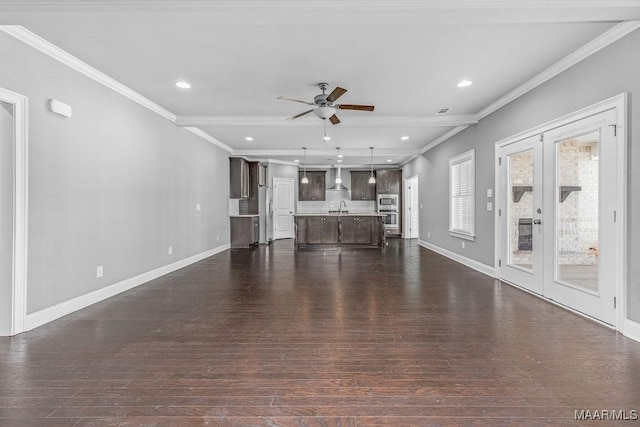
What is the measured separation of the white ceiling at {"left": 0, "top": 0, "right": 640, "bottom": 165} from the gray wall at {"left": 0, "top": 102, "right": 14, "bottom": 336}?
0.93 metres

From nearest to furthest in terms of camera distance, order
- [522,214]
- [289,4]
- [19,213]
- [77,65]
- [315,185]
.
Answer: [289,4], [19,213], [77,65], [522,214], [315,185]

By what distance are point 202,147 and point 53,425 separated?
582 cm

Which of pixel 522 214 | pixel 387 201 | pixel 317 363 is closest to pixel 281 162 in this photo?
pixel 387 201

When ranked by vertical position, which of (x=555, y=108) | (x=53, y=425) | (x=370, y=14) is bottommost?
(x=53, y=425)

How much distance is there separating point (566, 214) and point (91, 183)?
17.9 ft

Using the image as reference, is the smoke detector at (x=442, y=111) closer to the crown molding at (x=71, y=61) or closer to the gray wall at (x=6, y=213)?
the crown molding at (x=71, y=61)

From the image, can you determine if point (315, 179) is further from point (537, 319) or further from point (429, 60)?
point (537, 319)

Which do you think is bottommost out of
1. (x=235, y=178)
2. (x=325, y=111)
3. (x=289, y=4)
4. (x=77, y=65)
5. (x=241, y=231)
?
(x=241, y=231)

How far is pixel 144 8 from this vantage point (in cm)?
227

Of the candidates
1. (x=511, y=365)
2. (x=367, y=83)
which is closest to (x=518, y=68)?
(x=367, y=83)

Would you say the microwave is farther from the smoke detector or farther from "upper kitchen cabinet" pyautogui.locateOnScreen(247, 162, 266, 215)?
the smoke detector

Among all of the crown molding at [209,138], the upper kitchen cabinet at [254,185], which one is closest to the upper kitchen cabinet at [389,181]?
the upper kitchen cabinet at [254,185]

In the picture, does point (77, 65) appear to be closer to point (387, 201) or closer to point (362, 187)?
point (362, 187)

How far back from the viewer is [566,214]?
351cm
